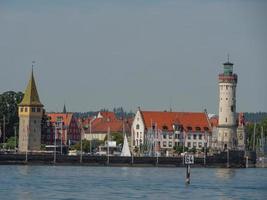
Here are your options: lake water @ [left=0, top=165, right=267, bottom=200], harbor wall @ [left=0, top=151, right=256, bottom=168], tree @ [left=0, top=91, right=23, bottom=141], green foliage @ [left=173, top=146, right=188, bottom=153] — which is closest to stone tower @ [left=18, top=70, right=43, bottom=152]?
tree @ [left=0, top=91, right=23, bottom=141]

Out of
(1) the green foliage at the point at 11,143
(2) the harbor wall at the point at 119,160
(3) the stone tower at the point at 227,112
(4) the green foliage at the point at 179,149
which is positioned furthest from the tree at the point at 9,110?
(3) the stone tower at the point at 227,112

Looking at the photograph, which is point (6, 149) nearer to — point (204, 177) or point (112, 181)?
point (204, 177)

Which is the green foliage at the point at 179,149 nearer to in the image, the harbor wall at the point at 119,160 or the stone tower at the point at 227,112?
the stone tower at the point at 227,112

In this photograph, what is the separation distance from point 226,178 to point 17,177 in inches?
877

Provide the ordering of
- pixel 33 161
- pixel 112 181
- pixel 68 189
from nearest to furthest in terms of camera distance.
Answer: pixel 68 189 < pixel 112 181 < pixel 33 161

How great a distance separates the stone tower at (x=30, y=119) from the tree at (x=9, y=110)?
7.02 meters

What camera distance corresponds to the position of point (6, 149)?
17538 centimetres

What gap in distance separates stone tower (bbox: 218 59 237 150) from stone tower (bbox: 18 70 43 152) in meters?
26.4

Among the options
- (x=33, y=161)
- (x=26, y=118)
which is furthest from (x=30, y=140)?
(x=33, y=161)

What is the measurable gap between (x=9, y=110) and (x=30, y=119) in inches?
421

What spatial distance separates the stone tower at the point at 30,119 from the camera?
17300 cm

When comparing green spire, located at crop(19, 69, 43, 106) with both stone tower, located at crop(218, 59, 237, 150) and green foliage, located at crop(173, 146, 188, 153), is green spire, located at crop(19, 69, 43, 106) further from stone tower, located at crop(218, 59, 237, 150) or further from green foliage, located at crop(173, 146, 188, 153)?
stone tower, located at crop(218, 59, 237, 150)

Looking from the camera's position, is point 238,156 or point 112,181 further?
point 238,156

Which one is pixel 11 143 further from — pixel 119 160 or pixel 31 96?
pixel 119 160
